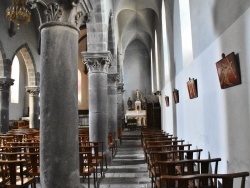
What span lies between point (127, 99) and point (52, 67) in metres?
22.3

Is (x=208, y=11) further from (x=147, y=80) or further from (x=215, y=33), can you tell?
(x=147, y=80)

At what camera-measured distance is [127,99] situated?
86.2ft

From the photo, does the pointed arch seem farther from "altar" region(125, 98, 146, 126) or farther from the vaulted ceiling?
"altar" region(125, 98, 146, 126)

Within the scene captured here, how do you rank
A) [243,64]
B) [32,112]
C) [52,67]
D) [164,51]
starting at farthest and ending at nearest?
1. [32,112]
2. [164,51]
3. [52,67]
4. [243,64]

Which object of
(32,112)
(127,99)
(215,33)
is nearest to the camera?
(215,33)

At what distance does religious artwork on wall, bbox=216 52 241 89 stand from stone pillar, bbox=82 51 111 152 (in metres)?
5.09

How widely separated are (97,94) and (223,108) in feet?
16.5

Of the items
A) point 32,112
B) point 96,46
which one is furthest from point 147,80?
point 96,46

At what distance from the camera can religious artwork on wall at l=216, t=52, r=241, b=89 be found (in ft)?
12.9

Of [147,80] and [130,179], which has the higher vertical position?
[147,80]

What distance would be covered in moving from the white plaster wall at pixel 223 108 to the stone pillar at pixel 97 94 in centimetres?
295

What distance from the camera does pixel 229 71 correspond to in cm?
416

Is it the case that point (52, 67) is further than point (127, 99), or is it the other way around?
point (127, 99)

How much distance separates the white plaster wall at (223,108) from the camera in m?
3.78
